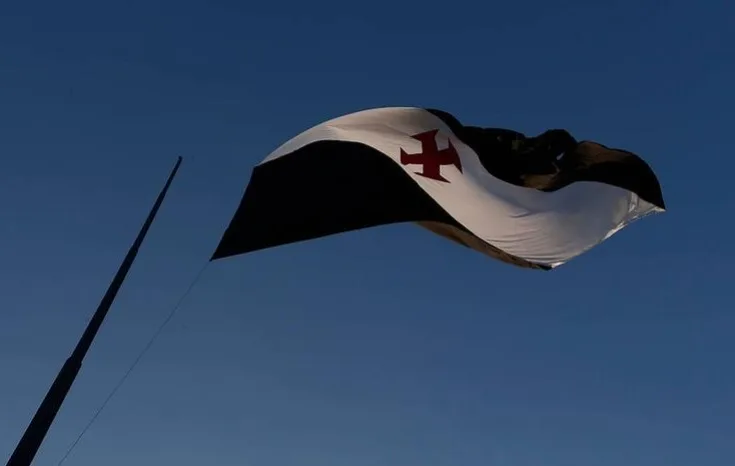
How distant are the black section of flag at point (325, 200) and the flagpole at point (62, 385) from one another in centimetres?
142

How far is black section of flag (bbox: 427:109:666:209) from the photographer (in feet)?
51.8

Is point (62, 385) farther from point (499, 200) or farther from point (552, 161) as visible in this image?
point (552, 161)

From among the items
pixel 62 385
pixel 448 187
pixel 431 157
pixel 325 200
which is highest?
pixel 431 157

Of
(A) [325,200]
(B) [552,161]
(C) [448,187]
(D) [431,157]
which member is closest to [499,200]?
(C) [448,187]

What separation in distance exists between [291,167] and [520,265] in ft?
12.4

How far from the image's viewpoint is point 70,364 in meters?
10.5

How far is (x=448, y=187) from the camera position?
1473 cm

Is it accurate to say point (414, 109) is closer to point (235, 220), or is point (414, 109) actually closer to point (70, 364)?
point (235, 220)

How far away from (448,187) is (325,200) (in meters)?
2.61

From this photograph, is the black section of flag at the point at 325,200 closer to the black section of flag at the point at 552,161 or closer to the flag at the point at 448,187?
the flag at the point at 448,187

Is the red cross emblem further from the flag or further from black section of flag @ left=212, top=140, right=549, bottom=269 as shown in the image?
black section of flag @ left=212, top=140, right=549, bottom=269

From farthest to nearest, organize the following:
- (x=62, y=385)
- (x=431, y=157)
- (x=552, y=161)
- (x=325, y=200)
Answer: (x=552, y=161), (x=431, y=157), (x=325, y=200), (x=62, y=385)

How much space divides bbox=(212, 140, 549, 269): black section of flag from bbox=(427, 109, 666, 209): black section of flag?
208 centimetres

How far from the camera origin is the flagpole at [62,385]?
378 inches
